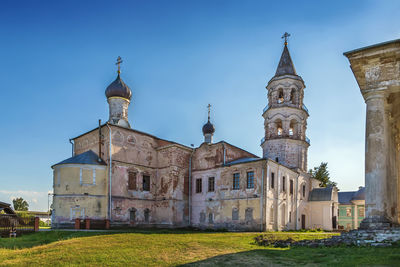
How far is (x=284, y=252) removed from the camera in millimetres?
10031

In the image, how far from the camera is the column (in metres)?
10.8

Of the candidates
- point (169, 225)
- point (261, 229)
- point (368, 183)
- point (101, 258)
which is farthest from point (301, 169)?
point (101, 258)

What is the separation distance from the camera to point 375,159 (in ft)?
36.7

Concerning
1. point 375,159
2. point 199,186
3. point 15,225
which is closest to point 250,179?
point 199,186

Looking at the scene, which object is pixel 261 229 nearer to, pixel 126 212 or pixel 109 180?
pixel 126 212

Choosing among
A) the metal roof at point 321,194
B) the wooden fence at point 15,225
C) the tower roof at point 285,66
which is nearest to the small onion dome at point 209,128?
the tower roof at point 285,66

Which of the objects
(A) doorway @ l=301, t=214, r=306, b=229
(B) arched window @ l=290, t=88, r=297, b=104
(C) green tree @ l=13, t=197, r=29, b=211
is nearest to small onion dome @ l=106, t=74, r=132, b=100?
(B) arched window @ l=290, t=88, r=297, b=104

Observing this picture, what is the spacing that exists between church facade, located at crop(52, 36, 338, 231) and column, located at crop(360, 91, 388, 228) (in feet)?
42.6

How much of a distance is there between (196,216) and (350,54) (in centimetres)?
1940

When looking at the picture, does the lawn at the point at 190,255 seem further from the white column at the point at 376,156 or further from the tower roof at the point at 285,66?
the tower roof at the point at 285,66

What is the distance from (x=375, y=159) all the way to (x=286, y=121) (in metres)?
19.1

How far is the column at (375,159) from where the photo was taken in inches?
425

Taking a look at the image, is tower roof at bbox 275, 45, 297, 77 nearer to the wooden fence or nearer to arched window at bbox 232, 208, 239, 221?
arched window at bbox 232, 208, 239, 221

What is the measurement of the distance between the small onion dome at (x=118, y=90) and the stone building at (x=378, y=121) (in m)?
22.2
